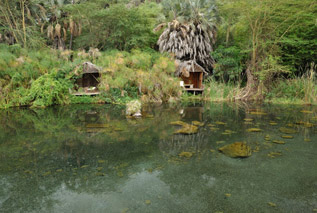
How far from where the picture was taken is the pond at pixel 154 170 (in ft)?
9.29

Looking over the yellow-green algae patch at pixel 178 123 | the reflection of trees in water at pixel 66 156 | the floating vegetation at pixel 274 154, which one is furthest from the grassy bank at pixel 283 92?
the floating vegetation at pixel 274 154

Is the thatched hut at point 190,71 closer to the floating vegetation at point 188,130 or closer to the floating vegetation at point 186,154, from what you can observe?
the floating vegetation at point 188,130

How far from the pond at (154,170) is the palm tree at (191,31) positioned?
40.8 ft

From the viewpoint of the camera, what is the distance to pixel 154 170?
3.81 metres

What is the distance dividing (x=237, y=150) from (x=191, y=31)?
15.0m

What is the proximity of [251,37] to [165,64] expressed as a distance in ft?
21.6

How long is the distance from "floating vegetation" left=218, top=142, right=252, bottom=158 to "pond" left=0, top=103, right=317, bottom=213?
Answer: 143mm

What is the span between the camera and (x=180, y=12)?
62.0 ft

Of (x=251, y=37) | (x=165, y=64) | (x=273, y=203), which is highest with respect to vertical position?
(x=251, y=37)

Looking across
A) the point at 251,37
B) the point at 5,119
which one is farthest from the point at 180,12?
the point at 5,119

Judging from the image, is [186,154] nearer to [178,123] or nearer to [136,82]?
[178,123]

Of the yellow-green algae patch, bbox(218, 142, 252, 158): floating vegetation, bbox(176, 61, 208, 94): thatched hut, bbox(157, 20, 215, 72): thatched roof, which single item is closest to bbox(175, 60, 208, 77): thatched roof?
bbox(176, 61, 208, 94): thatched hut

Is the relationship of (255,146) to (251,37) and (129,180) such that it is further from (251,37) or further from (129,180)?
(251,37)

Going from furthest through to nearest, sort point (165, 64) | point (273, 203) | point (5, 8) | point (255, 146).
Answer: point (5, 8), point (165, 64), point (255, 146), point (273, 203)
